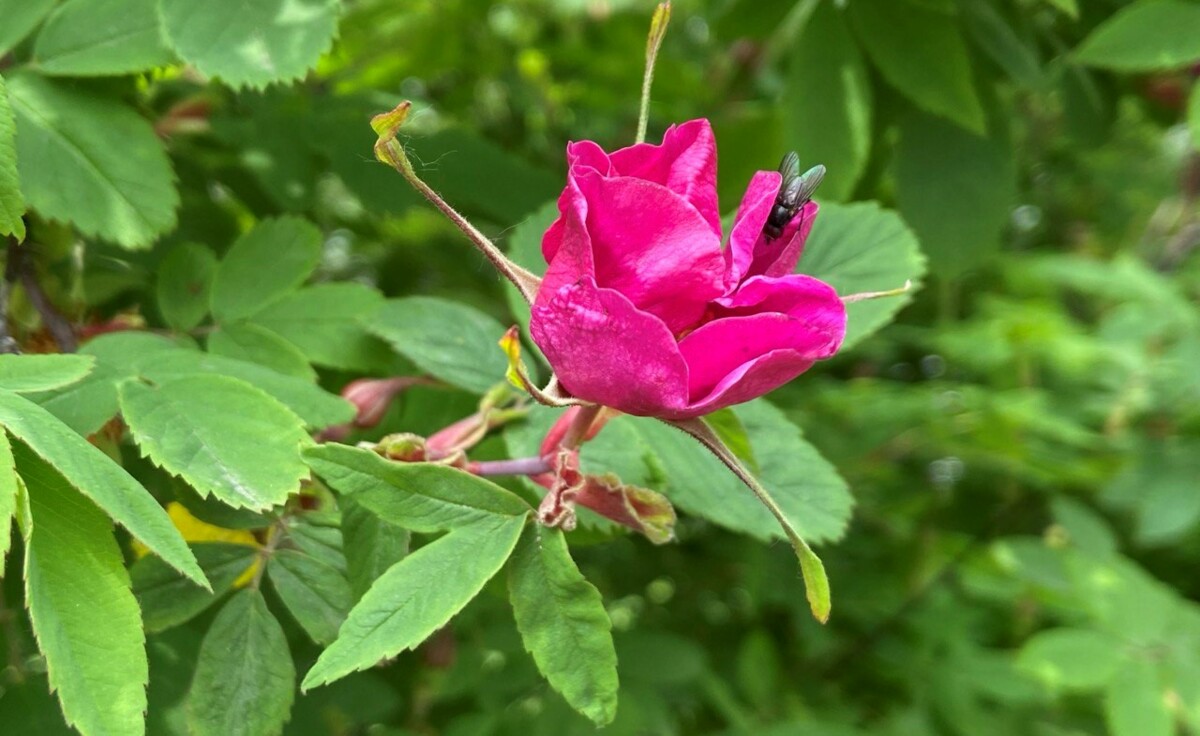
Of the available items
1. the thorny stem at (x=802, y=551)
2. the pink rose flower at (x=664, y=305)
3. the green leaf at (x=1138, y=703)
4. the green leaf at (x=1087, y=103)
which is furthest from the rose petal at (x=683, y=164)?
the green leaf at (x=1138, y=703)

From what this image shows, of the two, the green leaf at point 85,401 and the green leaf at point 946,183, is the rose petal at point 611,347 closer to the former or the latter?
the green leaf at point 85,401

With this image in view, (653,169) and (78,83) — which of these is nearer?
(653,169)

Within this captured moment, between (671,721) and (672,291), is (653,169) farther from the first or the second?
(671,721)

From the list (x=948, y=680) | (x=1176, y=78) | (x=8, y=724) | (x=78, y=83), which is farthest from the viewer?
(x=948, y=680)

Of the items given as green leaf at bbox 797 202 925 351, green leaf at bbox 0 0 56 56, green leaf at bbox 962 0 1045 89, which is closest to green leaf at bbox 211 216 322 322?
green leaf at bbox 0 0 56 56

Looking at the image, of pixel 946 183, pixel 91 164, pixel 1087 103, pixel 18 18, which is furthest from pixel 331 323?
pixel 1087 103

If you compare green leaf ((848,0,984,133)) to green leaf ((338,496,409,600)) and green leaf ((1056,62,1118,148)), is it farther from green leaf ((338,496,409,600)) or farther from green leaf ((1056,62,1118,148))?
green leaf ((338,496,409,600))

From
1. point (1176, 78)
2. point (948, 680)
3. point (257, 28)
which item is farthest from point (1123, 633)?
point (257, 28)
